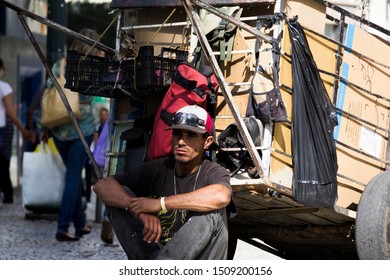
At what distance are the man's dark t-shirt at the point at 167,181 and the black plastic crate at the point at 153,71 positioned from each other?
0.49 m

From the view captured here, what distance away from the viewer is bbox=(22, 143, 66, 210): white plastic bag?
37.2 feet

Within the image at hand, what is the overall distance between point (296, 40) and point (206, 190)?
117 centimetres

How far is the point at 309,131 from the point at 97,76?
1.44 m

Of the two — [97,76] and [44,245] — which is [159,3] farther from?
[44,245]

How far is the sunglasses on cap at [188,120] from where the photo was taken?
626 cm

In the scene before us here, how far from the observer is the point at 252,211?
7289 mm

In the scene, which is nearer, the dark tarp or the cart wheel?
the dark tarp

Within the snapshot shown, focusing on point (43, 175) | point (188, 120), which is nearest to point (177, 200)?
point (188, 120)

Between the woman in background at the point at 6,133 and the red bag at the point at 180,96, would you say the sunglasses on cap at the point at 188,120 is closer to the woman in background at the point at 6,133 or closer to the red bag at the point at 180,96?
the red bag at the point at 180,96

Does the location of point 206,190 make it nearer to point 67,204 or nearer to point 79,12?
point 67,204

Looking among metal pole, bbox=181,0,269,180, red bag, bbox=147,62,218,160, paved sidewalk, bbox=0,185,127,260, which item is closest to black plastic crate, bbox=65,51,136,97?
red bag, bbox=147,62,218,160

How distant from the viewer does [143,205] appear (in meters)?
6.22

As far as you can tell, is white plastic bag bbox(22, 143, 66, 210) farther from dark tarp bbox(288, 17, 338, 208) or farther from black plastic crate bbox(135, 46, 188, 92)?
dark tarp bbox(288, 17, 338, 208)

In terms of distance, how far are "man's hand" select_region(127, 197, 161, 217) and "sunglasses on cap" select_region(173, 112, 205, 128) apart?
470 mm
